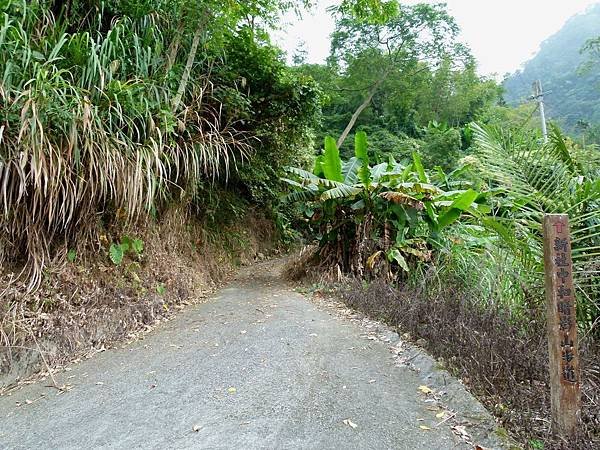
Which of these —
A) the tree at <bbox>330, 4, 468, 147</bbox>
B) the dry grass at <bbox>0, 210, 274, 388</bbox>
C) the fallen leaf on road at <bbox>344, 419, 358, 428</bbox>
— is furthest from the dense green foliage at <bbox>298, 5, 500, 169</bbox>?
the fallen leaf on road at <bbox>344, 419, 358, 428</bbox>

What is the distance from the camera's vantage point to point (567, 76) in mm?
25188

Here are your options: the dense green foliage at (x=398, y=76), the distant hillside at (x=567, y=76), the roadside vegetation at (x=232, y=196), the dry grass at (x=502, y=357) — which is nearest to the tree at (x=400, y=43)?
the dense green foliage at (x=398, y=76)

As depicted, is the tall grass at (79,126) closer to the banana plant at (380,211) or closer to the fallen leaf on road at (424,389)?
the banana plant at (380,211)

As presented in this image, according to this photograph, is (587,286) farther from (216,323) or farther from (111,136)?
(111,136)

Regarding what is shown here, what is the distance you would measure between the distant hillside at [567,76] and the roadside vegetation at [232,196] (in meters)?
1.26

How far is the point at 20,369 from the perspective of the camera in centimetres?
316

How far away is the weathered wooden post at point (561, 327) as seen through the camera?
6.28ft

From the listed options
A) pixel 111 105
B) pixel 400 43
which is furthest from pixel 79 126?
pixel 400 43

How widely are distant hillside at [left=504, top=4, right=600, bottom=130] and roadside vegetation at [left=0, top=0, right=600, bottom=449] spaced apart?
126cm

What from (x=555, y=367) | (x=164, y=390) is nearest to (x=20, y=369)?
(x=164, y=390)

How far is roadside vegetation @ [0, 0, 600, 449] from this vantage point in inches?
101

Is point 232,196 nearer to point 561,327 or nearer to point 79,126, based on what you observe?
point 79,126

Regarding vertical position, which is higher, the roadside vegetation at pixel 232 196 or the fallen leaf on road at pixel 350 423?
the roadside vegetation at pixel 232 196

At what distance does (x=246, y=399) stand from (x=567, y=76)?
30.1 metres
